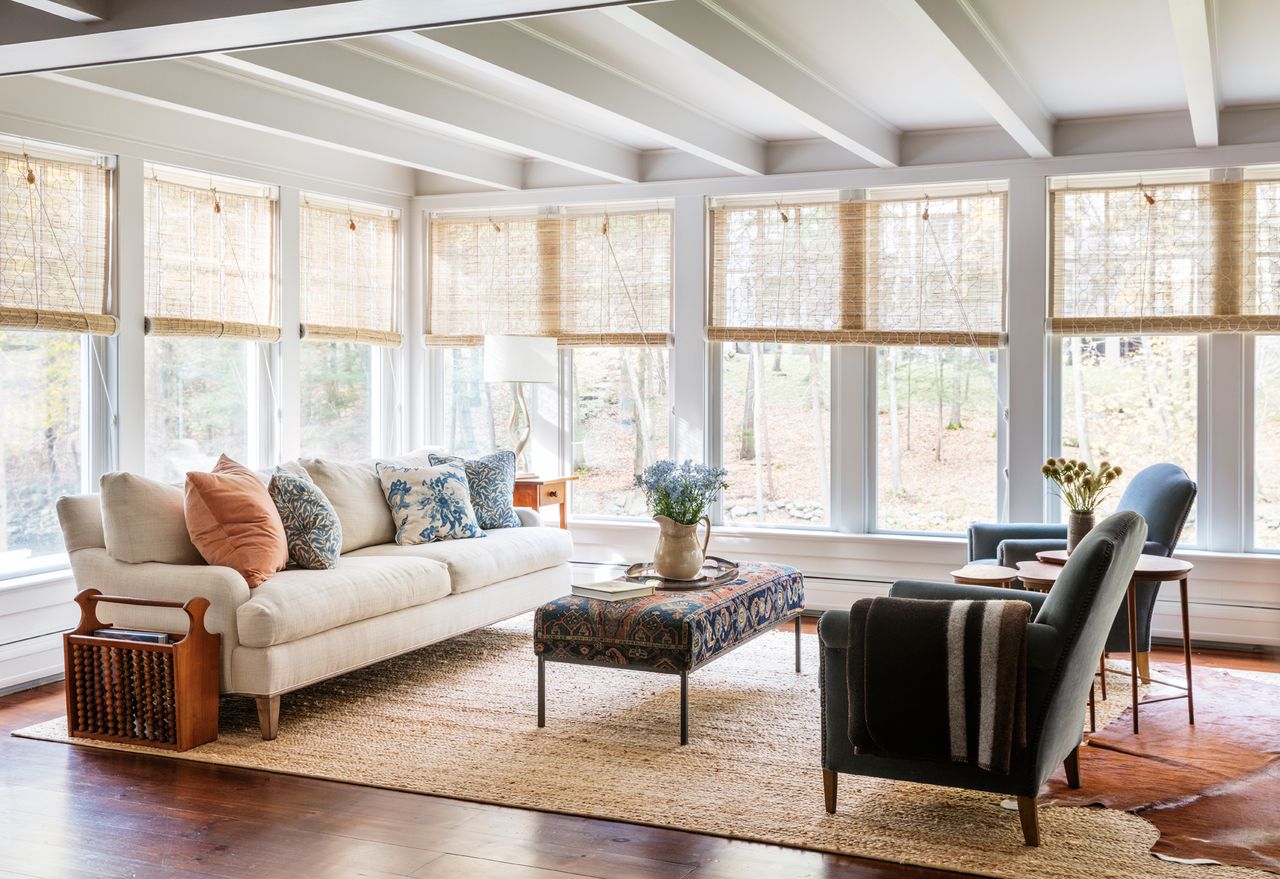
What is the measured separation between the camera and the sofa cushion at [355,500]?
533cm

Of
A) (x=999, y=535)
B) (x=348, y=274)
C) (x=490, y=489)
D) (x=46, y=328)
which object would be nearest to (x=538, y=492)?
(x=490, y=489)

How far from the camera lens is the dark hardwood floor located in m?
3.07

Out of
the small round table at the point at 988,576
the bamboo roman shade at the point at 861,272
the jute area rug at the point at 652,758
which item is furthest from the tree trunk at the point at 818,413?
the small round table at the point at 988,576

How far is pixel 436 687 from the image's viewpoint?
4977mm

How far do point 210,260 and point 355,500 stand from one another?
4.94 feet

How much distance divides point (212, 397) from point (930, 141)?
397 centimetres

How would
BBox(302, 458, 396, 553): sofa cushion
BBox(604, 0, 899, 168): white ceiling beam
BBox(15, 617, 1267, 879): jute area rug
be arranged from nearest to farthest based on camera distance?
BBox(15, 617, 1267, 879): jute area rug, BBox(604, 0, 899, 168): white ceiling beam, BBox(302, 458, 396, 553): sofa cushion

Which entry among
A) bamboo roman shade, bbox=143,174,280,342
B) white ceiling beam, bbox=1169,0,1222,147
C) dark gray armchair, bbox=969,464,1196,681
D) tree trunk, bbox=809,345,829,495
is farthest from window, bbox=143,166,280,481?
→ white ceiling beam, bbox=1169,0,1222,147

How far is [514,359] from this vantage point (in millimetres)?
6375

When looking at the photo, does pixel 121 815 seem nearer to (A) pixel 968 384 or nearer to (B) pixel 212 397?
(B) pixel 212 397

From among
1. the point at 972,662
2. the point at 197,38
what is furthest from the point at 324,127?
the point at 972,662

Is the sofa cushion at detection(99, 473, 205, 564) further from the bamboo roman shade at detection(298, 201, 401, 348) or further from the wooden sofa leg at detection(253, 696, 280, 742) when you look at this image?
the bamboo roman shade at detection(298, 201, 401, 348)

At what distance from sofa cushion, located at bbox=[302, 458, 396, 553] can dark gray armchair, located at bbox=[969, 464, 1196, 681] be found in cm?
277

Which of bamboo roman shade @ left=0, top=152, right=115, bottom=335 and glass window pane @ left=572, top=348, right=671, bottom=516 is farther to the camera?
glass window pane @ left=572, top=348, right=671, bottom=516
